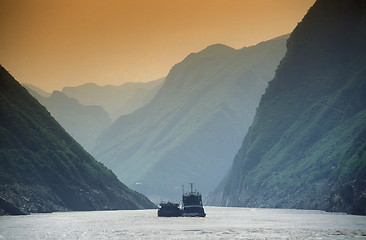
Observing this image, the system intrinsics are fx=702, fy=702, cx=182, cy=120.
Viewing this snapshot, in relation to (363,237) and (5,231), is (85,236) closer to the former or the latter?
(5,231)

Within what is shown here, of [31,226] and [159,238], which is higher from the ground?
[31,226]

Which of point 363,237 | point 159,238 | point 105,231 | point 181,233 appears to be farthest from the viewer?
point 105,231

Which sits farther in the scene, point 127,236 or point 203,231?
point 203,231

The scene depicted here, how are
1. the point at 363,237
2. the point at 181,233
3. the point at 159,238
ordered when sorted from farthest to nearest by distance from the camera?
the point at 181,233 → the point at 159,238 → the point at 363,237

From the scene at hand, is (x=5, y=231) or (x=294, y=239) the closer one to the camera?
(x=294, y=239)

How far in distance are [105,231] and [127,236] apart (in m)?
20.3

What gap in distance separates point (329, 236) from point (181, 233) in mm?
35825

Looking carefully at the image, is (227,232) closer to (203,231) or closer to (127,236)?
(203,231)

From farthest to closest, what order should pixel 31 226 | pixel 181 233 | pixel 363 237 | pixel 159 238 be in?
pixel 31 226, pixel 181 233, pixel 159 238, pixel 363 237

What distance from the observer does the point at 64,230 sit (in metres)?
177

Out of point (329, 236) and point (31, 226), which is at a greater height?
point (31, 226)

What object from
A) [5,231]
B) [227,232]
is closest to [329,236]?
[227,232]

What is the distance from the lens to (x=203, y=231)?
17025cm

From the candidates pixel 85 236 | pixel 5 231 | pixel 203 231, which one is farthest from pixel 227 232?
pixel 5 231
